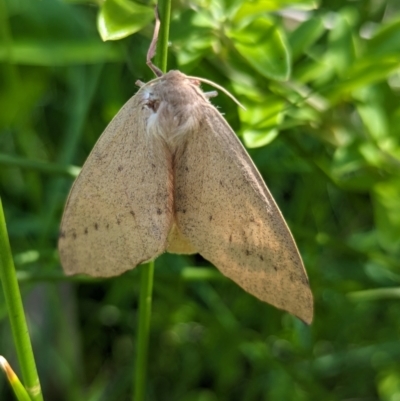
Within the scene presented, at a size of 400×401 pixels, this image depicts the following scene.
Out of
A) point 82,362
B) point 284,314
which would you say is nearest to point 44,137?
point 82,362

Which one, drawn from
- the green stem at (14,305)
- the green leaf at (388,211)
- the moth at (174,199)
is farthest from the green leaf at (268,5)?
the green stem at (14,305)

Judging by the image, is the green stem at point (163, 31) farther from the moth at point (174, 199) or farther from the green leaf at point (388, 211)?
the green leaf at point (388, 211)

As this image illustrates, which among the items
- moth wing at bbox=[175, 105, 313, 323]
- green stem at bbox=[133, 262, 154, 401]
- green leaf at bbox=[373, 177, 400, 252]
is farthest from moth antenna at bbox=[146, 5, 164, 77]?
green leaf at bbox=[373, 177, 400, 252]

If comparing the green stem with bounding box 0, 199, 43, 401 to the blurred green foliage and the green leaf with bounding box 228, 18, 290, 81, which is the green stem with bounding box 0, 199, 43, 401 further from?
the green leaf with bounding box 228, 18, 290, 81

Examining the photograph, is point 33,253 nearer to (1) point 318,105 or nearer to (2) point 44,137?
(1) point 318,105

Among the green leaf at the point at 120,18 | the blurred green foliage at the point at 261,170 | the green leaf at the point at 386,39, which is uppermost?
the green leaf at the point at 120,18

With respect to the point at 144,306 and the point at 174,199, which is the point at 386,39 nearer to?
the point at 174,199

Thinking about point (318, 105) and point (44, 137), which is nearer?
Result: point (318, 105)

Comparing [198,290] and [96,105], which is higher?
[96,105]
